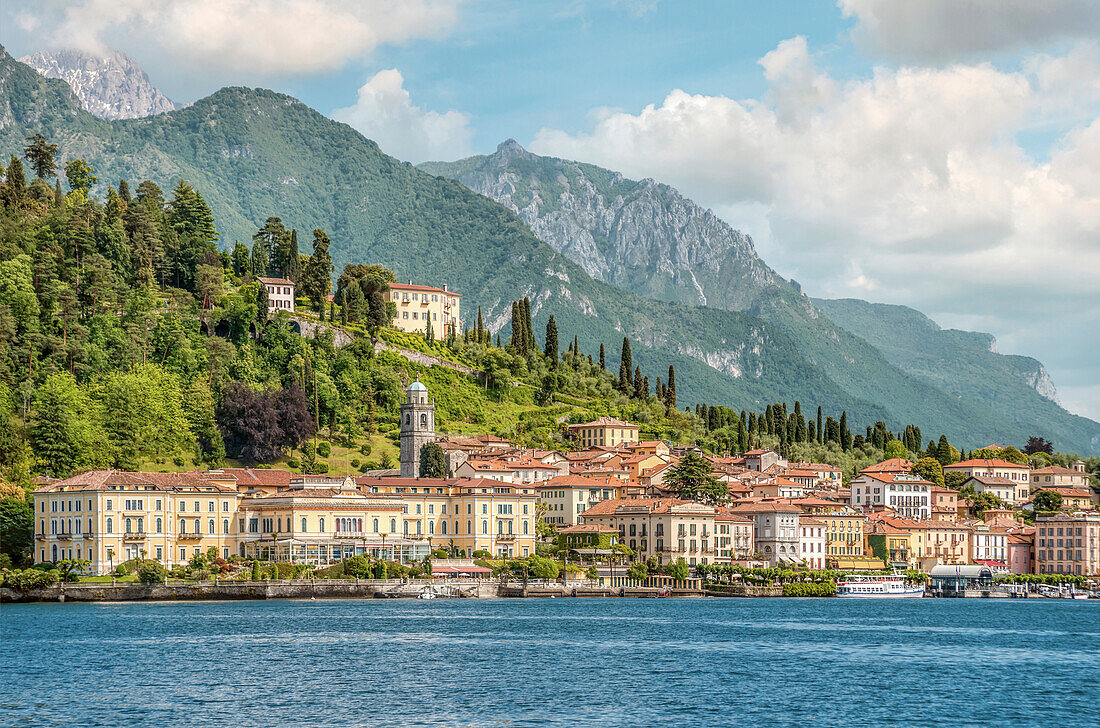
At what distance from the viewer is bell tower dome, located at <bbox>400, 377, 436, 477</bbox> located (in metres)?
136

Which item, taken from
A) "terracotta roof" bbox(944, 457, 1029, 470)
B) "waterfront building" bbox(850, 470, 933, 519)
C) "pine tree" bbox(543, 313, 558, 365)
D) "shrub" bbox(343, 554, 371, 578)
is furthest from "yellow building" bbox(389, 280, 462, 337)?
"shrub" bbox(343, 554, 371, 578)

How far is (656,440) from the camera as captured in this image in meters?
161

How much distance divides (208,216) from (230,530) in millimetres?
59529

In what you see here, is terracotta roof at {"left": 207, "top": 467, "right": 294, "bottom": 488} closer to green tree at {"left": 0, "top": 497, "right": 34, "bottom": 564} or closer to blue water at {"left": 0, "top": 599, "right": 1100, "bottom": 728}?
green tree at {"left": 0, "top": 497, "right": 34, "bottom": 564}

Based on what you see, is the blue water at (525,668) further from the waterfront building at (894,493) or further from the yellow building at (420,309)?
the yellow building at (420,309)

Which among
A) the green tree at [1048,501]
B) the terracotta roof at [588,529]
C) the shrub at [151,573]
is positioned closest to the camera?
the shrub at [151,573]

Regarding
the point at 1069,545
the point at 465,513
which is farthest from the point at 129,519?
the point at 1069,545

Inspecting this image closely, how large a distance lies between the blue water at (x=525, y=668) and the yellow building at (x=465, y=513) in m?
22.4

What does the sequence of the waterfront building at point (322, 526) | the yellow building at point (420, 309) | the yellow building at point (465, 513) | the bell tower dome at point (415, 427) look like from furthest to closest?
the yellow building at point (420, 309) → the bell tower dome at point (415, 427) → the yellow building at point (465, 513) → the waterfront building at point (322, 526)

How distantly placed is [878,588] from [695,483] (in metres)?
19.0

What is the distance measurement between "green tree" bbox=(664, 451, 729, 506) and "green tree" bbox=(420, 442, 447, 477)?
21.5 metres

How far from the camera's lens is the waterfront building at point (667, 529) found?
123 m

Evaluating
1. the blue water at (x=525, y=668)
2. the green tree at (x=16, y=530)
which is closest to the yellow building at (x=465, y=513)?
the blue water at (x=525, y=668)

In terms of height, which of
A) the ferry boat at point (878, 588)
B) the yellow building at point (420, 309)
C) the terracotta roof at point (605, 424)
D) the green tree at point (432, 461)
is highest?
the yellow building at point (420, 309)
